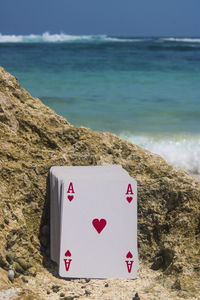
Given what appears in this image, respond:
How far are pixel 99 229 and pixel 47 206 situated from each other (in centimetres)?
50

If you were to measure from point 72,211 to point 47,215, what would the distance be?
1.26ft

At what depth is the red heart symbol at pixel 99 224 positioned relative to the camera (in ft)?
10.7

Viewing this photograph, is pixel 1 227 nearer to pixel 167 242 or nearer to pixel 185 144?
pixel 167 242

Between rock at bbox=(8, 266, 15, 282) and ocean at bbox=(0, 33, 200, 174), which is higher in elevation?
ocean at bbox=(0, 33, 200, 174)

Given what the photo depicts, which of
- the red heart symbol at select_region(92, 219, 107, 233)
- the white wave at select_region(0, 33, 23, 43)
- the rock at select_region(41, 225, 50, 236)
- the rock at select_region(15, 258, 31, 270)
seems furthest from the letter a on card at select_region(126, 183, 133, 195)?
the white wave at select_region(0, 33, 23, 43)

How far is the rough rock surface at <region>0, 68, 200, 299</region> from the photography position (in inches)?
122

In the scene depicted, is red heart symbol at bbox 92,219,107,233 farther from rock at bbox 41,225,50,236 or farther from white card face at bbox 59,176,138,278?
rock at bbox 41,225,50,236

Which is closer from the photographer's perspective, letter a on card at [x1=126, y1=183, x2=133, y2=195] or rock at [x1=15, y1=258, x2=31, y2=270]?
rock at [x1=15, y1=258, x2=31, y2=270]

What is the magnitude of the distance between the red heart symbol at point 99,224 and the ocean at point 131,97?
4.82 meters

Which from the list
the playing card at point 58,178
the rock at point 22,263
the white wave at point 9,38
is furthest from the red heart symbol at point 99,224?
the white wave at point 9,38

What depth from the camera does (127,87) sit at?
1614 centimetres

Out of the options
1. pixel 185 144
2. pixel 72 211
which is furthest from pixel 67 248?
pixel 185 144

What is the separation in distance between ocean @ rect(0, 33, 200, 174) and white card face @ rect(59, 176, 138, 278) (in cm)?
474

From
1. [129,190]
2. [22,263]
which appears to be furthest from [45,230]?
[129,190]
